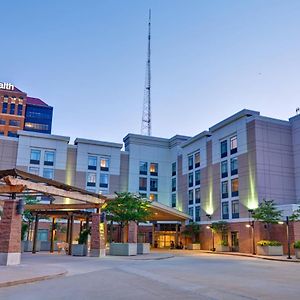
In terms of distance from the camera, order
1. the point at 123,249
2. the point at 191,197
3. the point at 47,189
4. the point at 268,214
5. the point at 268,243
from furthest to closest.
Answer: the point at 191,197
the point at 268,214
the point at 268,243
the point at 123,249
the point at 47,189

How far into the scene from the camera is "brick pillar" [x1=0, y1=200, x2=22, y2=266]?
57.0 feet

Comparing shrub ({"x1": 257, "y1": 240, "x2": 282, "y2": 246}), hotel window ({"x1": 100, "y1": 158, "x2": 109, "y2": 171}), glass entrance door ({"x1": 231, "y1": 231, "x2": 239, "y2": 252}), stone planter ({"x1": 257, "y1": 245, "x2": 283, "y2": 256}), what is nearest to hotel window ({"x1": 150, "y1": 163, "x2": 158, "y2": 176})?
hotel window ({"x1": 100, "y1": 158, "x2": 109, "y2": 171})

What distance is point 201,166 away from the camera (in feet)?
176

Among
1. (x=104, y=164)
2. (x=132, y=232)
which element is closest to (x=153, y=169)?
(x=104, y=164)

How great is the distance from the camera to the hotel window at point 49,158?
2295 inches

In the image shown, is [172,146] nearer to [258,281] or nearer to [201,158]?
[201,158]

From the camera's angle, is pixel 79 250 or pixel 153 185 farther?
pixel 153 185

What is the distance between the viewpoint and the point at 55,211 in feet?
108

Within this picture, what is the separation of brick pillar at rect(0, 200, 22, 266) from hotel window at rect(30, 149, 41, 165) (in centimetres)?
4089

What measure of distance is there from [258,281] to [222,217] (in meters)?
33.3

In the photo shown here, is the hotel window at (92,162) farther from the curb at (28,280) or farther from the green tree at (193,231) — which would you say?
the curb at (28,280)

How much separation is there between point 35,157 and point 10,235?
42.0 m

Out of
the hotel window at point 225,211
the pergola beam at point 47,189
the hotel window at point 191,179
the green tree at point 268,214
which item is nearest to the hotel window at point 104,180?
the hotel window at point 191,179

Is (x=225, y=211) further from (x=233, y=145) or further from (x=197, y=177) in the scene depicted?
(x=197, y=177)
